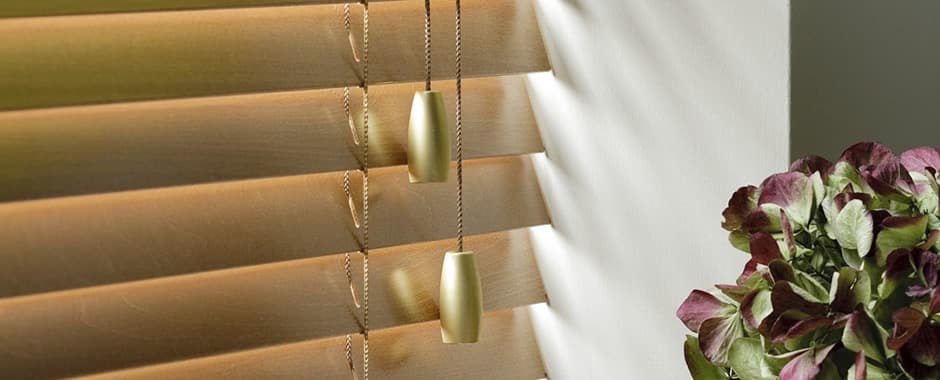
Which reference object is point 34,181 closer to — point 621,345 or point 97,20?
point 97,20

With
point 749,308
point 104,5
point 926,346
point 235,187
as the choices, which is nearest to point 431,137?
point 235,187

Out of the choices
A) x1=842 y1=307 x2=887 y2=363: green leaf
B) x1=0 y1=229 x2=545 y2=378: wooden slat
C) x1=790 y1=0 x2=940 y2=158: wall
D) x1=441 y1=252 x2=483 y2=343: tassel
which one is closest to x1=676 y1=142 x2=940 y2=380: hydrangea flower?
x1=842 y1=307 x2=887 y2=363: green leaf

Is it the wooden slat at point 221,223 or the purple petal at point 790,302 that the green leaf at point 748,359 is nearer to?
the purple petal at point 790,302

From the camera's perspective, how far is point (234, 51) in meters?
1.03

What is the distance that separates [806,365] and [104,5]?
2.04 ft

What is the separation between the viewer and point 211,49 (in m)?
1.02

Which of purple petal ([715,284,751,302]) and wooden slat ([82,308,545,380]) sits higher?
purple petal ([715,284,751,302])

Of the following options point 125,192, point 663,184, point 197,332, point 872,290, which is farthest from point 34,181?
point 872,290

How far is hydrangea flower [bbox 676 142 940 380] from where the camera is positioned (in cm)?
67

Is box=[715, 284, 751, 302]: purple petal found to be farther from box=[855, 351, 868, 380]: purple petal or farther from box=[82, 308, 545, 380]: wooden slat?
box=[82, 308, 545, 380]: wooden slat

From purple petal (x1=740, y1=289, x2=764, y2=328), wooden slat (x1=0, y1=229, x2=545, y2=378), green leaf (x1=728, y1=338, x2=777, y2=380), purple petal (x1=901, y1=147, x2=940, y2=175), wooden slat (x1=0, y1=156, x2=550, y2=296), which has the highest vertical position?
purple petal (x1=901, y1=147, x2=940, y2=175)

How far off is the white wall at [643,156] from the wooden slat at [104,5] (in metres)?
0.28

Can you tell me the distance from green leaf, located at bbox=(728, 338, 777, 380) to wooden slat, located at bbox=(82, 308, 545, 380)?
0.47 m

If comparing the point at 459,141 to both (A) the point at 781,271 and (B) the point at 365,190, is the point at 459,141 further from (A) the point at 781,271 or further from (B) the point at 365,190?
(A) the point at 781,271
